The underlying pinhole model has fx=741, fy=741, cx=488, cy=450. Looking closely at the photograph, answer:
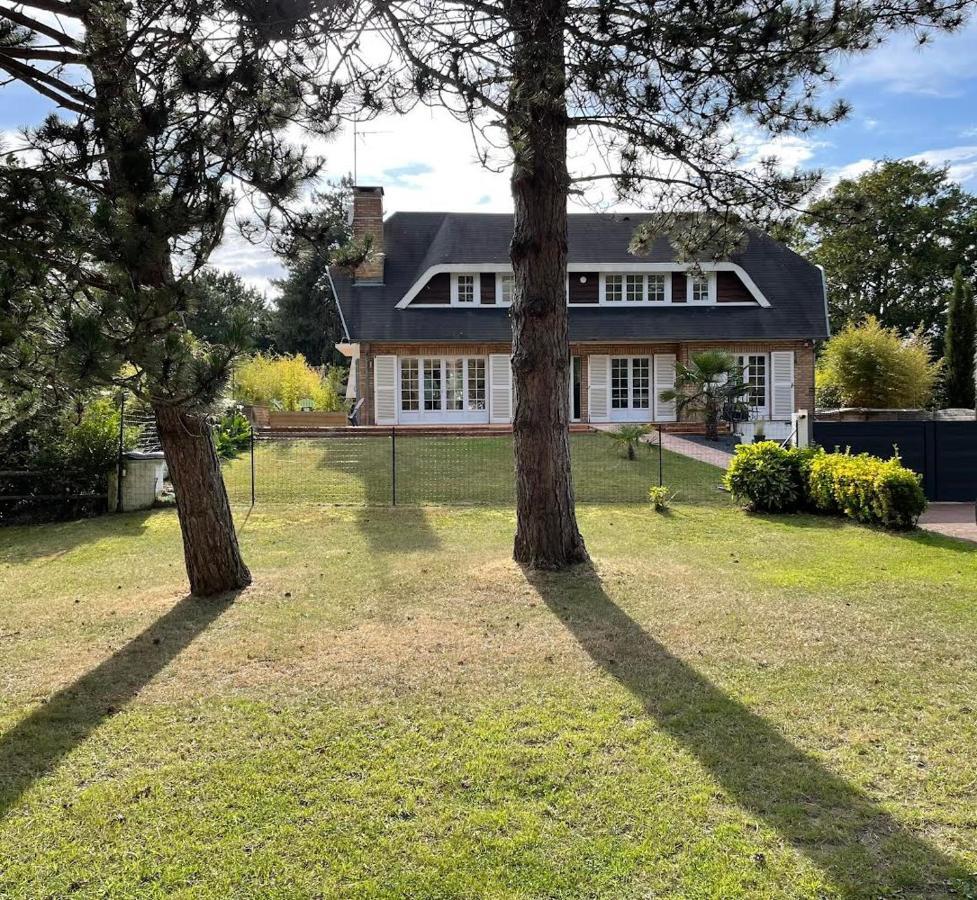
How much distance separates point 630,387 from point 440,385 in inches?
236

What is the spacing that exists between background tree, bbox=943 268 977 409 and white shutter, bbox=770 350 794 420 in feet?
19.3

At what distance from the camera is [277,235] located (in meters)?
5.87

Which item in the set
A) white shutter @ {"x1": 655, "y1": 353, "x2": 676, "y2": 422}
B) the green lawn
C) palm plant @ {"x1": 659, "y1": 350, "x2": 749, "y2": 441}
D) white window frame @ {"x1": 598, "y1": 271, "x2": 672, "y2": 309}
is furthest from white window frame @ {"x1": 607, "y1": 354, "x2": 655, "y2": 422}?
the green lawn

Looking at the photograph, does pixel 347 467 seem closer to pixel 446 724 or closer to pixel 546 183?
pixel 546 183

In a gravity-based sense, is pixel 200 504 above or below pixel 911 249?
below

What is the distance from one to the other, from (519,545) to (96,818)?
5087 millimetres

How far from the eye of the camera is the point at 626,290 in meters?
24.2

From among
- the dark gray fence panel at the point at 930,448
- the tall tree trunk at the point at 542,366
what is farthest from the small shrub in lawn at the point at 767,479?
the tall tree trunk at the point at 542,366

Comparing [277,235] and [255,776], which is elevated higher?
[277,235]

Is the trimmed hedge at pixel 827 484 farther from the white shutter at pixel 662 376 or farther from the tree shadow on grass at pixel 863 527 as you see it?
the white shutter at pixel 662 376

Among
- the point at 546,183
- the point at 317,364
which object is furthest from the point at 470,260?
the point at 317,364

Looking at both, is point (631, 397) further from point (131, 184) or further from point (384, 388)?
point (131, 184)

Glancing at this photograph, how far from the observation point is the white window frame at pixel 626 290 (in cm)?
2398

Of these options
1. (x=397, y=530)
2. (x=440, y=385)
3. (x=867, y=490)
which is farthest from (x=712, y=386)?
(x=397, y=530)
